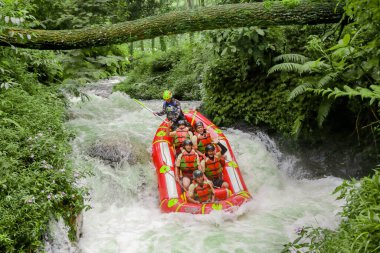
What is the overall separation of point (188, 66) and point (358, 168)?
7.12 metres

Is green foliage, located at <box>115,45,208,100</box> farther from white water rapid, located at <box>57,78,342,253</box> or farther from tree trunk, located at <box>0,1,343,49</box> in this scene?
tree trunk, located at <box>0,1,343,49</box>

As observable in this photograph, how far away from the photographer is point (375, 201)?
2525 millimetres

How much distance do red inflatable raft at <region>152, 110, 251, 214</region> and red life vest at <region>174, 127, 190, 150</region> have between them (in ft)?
0.46

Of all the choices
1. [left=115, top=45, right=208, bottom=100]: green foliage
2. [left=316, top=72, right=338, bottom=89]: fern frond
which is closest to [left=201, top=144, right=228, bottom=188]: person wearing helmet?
[left=316, top=72, right=338, bottom=89]: fern frond

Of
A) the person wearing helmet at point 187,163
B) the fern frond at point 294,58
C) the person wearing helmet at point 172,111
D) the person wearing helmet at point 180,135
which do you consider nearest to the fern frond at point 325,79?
the fern frond at point 294,58

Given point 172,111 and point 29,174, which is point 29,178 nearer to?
point 29,174

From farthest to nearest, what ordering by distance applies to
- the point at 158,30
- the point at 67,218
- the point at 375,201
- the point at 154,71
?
the point at 154,71
the point at 158,30
the point at 67,218
the point at 375,201

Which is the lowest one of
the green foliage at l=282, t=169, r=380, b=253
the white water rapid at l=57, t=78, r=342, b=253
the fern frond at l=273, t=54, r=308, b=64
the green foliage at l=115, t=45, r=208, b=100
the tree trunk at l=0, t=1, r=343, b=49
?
the white water rapid at l=57, t=78, r=342, b=253

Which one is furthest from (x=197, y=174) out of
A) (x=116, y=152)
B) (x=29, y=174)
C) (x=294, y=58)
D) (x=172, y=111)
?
(x=294, y=58)

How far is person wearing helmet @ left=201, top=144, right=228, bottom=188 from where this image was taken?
611cm

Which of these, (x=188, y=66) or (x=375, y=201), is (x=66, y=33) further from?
(x=188, y=66)

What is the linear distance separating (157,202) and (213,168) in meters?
1.14

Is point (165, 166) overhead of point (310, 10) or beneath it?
beneath

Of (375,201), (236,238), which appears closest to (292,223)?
(236,238)
